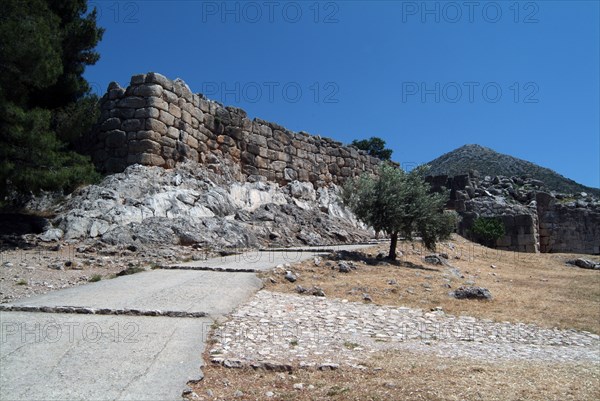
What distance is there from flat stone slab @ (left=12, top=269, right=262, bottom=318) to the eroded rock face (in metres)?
2.42

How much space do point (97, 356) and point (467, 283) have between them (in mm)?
7512

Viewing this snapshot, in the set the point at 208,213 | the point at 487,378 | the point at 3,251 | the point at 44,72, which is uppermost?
the point at 44,72

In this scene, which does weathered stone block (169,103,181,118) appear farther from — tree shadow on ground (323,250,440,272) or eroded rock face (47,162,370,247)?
tree shadow on ground (323,250,440,272)

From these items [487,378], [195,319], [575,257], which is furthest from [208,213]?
[575,257]

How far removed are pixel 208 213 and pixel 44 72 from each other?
4.40 metres

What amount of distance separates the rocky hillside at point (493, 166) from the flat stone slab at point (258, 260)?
27780mm

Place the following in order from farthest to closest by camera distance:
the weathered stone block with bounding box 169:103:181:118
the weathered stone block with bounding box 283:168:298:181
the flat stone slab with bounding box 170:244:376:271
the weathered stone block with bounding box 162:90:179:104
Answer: the weathered stone block with bounding box 283:168:298:181 → the weathered stone block with bounding box 169:103:181:118 → the weathered stone block with bounding box 162:90:179:104 → the flat stone slab with bounding box 170:244:376:271

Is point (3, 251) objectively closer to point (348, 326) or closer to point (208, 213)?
point (208, 213)

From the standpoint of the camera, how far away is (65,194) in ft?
35.6

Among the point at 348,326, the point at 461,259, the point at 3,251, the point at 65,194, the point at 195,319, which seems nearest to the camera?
the point at 195,319

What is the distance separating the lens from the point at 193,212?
10.9m

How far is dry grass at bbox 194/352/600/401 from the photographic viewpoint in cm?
358

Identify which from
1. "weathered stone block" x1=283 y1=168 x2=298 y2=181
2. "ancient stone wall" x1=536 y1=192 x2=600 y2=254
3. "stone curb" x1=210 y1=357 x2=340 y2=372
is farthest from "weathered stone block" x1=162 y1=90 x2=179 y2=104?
"ancient stone wall" x1=536 y1=192 x2=600 y2=254

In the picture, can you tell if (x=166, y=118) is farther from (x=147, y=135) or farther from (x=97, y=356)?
(x=97, y=356)
